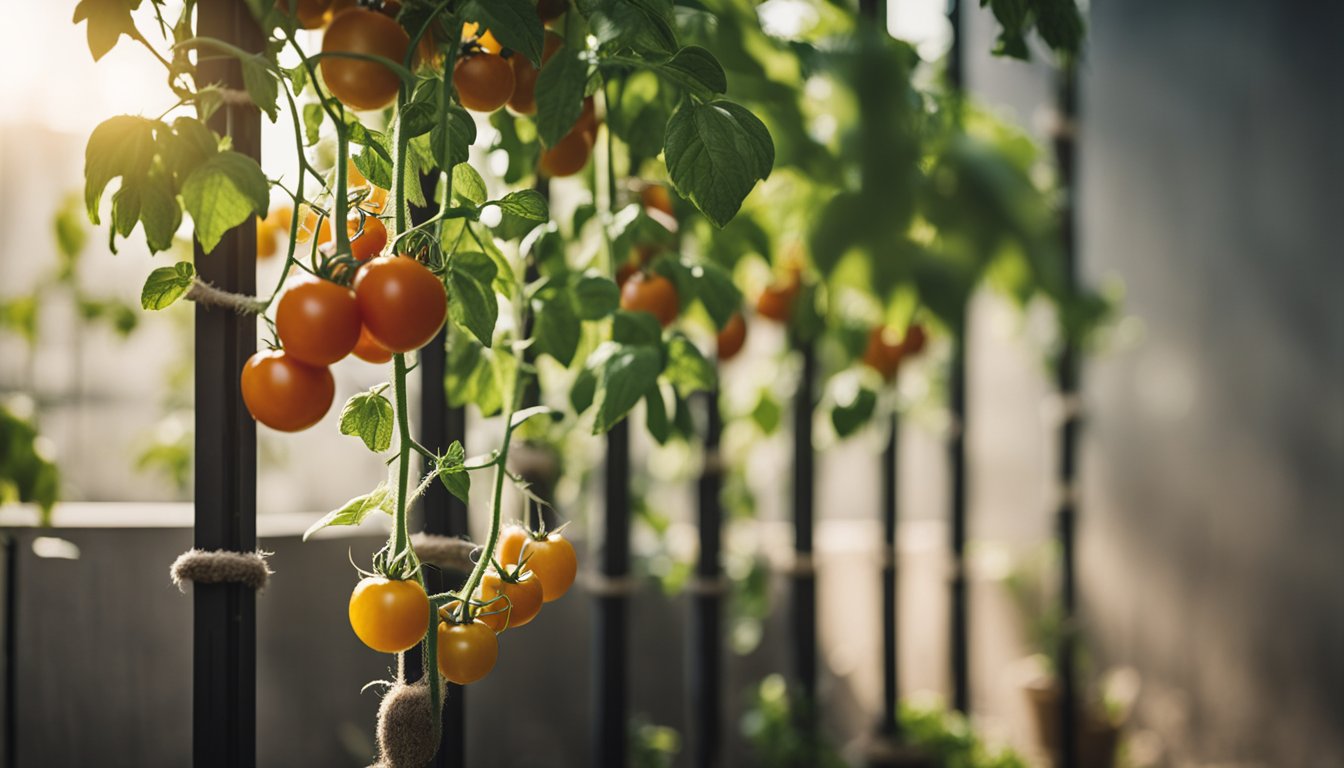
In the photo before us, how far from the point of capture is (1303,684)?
2039 millimetres

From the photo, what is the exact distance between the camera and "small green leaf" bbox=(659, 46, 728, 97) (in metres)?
0.60

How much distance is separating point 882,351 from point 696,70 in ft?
2.90

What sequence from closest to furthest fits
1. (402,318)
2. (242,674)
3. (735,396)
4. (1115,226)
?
(402,318) → (242,674) → (735,396) → (1115,226)

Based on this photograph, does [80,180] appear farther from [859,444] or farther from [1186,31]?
[1186,31]

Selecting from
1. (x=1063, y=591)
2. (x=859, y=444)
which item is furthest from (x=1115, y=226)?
(x=1063, y=591)

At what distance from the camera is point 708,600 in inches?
55.0

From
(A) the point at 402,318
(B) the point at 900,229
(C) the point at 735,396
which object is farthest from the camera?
(C) the point at 735,396

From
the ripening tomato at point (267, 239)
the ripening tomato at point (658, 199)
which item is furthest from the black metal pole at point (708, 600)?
the ripening tomato at point (267, 239)

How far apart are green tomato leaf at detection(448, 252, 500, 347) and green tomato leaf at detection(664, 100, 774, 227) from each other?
0.40ft

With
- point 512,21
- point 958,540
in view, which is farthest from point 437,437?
point 958,540

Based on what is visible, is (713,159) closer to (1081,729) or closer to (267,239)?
(267,239)

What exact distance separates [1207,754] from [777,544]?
0.99 metres

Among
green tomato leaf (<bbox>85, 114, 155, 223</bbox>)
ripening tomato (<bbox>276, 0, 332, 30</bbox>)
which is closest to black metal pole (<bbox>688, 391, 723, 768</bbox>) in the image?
ripening tomato (<bbox>276, 0, 332, 30</bbox>)

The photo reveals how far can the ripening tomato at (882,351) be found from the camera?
1422mm
